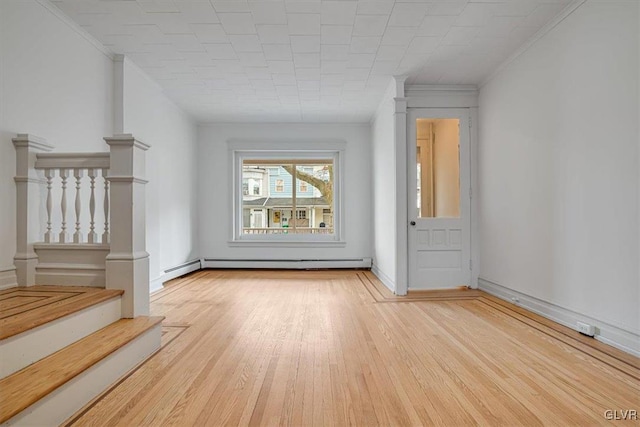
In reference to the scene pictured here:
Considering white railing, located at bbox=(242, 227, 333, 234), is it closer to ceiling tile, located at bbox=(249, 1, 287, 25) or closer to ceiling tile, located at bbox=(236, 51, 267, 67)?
ceiling tile, located at bbox=(236, 51, 267, 67)

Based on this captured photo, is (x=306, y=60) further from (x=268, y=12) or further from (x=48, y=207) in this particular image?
(x=48, y=207)

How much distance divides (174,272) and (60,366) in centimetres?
373

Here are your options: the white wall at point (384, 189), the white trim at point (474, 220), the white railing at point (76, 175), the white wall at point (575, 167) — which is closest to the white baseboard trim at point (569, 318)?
the white wall at point (575, 167)

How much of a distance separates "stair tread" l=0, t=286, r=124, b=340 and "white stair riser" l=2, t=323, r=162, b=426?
0.34 m

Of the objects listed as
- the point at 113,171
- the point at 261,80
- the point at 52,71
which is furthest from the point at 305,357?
the point at 261,80

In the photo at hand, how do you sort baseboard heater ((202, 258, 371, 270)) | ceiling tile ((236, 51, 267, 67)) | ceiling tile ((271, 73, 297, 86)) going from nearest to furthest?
ceiling tile ((236, 51, 267, 67)) < ceiling tile ((271, 73, 297, 86)) < baseboard heater ((202, 258, 371, 270))

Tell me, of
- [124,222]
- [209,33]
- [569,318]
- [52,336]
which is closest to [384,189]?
[569,318]

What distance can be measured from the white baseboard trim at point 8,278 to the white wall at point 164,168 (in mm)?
1796

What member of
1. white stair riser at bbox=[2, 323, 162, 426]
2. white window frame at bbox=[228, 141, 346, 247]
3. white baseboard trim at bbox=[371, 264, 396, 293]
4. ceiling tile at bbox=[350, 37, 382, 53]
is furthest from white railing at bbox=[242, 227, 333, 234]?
white stair riser at bbox=[2, 323, 162, 426]

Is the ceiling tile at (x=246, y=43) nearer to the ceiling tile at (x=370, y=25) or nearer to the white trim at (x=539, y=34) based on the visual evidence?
the ceiling tile at (x=370, y=25)

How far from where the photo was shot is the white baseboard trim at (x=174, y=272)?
4.41 m

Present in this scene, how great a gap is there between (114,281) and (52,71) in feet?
6.23

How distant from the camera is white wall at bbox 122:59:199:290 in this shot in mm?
4086

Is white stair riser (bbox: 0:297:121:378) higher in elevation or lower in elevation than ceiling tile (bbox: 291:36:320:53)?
lower
